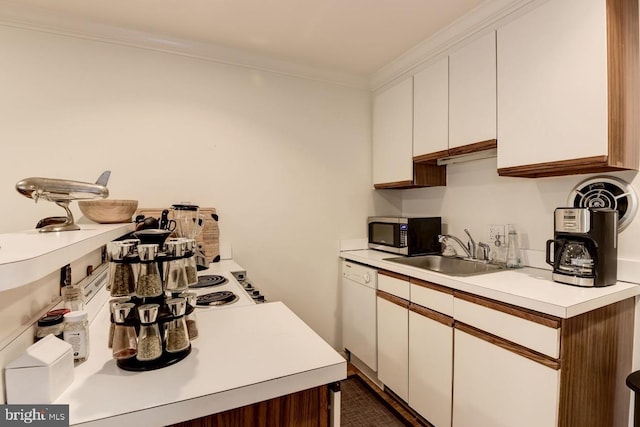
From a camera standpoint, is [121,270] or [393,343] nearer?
[121,270]

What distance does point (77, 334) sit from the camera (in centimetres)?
81

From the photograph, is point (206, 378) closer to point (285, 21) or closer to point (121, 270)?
point (121, 270)

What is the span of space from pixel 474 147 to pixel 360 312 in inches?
57.0

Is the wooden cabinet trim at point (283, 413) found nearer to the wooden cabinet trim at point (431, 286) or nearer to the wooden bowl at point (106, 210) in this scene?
the wooden cabinet trim at point (431, 286)

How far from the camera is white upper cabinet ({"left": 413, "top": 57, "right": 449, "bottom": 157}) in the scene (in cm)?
212

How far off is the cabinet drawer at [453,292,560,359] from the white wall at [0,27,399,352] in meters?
1.35

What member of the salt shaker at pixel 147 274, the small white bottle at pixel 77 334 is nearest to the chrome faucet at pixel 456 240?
the salt shaker at pixel 147 274

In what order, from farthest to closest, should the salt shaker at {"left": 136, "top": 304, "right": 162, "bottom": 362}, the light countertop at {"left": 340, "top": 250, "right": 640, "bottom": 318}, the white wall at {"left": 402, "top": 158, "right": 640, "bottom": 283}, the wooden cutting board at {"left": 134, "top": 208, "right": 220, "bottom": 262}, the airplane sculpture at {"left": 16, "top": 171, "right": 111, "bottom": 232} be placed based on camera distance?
the wooden cutting board at {"left": 134, "top": 208, "right": 220, "bottom": 262} < the white wall at {"left": 402, "top": 158, "right": 640, "bottom": 283} < the light countertop at {"left": 340, "top": 250, "right": 640, "bottom": 318} < the airplane sculpture at {"left": 16, "top": 171, "right": 111, "bottom": 232} < the salt shaker at {"left": 136, "top": 304, "right": 162, "bottom": 362}

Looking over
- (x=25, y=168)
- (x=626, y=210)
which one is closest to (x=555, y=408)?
(x=626, y=210)

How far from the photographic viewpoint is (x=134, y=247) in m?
0.80

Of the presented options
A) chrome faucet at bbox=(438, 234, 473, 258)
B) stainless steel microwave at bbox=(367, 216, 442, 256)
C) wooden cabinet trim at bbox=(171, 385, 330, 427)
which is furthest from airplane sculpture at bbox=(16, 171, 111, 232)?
chrome faucet at bbox=(438, 234, 473, 258)

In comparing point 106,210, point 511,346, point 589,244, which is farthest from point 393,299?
point 106,210

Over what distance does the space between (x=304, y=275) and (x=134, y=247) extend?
6.36 ft

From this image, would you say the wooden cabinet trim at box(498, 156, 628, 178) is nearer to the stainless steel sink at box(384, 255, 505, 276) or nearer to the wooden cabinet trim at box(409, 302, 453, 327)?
the stainless steel sink at box(384, 255, 505, 276)
